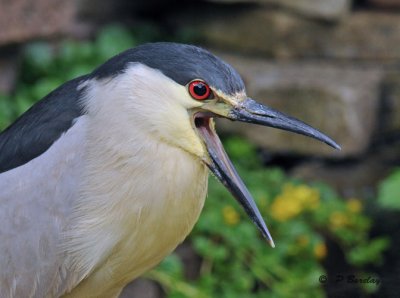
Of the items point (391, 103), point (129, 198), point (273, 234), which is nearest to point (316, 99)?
point (391, 103)

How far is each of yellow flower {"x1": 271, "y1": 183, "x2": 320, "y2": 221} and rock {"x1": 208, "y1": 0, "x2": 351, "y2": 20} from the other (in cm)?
100

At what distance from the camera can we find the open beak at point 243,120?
2.91m

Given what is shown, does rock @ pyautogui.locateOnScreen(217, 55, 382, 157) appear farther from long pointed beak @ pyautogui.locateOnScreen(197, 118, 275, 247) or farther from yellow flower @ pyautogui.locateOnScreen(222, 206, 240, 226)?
long pointed beak @ pyautogui.locateOnScreen(197, 118, 275, 247)

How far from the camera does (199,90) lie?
9.26 feet

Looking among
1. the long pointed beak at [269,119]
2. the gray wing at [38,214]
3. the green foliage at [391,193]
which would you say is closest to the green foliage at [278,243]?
the green foliage at [391,193]

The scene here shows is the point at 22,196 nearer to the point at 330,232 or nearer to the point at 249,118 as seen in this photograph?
the point at 249,118

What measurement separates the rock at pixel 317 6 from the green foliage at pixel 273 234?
2.85 ft

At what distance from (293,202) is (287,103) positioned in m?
0.77

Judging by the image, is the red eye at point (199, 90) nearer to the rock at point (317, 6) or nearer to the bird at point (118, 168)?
the bird at point (118, 168)

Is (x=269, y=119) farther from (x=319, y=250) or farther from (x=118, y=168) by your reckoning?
(x=319, y=250)

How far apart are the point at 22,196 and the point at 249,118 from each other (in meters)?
0.71

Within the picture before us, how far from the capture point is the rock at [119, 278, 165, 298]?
14.3 ft

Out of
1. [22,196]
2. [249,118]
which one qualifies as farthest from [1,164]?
[249,118]

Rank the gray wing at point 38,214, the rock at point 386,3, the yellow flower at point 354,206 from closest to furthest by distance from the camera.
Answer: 1. the gray wing at point 38,214
2. the yellow flower at point 354,206
3. the rock at point 386,3
